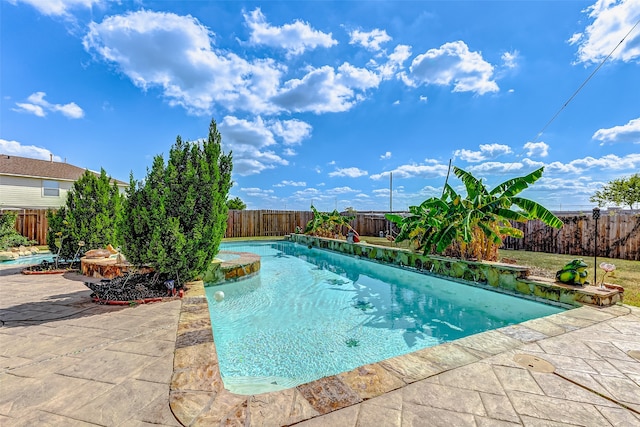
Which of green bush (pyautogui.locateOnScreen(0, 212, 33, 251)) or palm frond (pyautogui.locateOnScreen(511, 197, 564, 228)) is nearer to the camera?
palm frond (pyautogui.locateOnScreen(511, 197, 564, 228))

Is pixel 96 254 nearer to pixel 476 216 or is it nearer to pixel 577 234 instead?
pixel 476 216

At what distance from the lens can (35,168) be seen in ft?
59.4

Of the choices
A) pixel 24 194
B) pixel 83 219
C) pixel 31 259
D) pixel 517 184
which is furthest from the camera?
pixel 24 194

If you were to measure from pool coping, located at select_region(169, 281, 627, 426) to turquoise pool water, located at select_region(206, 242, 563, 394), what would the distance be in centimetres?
69

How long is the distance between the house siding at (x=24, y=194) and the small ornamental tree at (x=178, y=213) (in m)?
17.0

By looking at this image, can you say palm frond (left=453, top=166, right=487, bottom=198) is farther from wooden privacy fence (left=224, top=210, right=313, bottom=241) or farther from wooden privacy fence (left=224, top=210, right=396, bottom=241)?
wooden privacy fence (left=224, top=210, right=313, bottom=241)

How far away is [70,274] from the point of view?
679cm

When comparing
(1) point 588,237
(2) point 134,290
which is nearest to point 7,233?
(2) point 134,290

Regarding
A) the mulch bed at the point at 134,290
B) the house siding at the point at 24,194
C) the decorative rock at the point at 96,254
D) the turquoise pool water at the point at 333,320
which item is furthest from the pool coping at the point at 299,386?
the house siding at the point at 24,194

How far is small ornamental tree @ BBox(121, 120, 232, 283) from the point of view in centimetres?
488

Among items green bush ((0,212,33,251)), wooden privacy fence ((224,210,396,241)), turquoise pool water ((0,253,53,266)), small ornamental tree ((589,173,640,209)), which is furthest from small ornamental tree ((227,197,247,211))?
small ornamental tree ((589,173,640,209))

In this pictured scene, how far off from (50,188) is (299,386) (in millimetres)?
23858

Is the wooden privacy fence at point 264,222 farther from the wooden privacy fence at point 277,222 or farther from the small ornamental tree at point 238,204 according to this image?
the small ornamental tree at point 238,204

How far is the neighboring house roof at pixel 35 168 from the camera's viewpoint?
1692 centimetres
